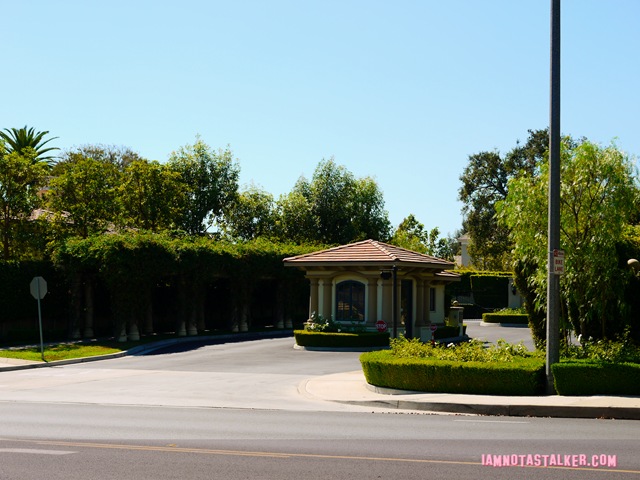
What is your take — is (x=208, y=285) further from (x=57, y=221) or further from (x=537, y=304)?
(x=537, y=304)

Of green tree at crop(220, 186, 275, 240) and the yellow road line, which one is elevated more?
green tree at crop(220, 186, 275, 240)

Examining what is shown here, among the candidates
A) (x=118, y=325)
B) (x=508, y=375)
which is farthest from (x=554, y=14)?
(x=118, y=325)

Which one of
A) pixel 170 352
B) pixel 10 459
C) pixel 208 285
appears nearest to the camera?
pixel 10 459

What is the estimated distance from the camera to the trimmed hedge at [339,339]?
3803 centimetres

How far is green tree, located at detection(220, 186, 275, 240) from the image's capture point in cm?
7175

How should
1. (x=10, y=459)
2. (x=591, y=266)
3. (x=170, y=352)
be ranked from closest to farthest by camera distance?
1. (x=10, y=459)
2. (x=591, y=266)
3. (x=170, y=352)

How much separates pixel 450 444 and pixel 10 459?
6374 mm

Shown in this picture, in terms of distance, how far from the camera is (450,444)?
12.9 metres

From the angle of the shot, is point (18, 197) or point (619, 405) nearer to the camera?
point (619, 405)

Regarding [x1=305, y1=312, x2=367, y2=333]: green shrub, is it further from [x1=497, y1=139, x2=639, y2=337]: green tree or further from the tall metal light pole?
the tall metal light pole

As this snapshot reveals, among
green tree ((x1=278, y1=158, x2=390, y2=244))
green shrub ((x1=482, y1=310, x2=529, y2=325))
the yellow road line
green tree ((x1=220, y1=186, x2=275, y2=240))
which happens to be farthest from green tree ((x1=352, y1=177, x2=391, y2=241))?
the yellow road line

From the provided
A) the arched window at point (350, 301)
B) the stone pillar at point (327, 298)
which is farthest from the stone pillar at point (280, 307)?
the arched window at point (350, 301)

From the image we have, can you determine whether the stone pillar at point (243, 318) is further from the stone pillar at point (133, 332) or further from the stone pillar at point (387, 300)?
the stone pillar at point (387, 300)

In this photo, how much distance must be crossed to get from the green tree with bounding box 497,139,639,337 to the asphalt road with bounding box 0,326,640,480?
669cm
